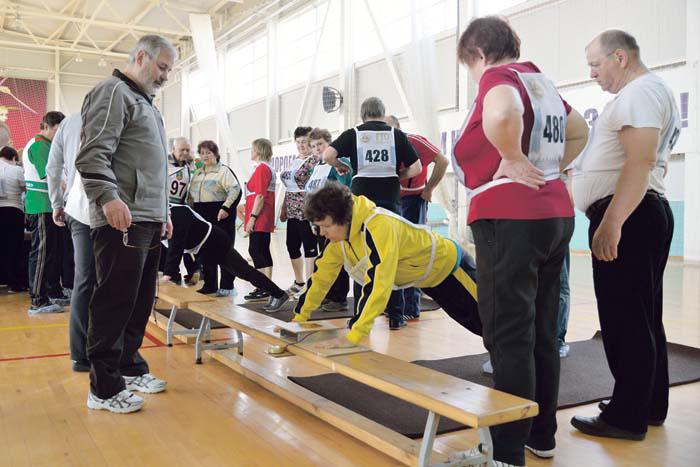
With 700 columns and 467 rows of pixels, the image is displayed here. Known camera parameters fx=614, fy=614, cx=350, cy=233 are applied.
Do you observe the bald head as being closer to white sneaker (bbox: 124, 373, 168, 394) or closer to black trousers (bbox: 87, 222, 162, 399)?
black trousers (bbox: 87, 222, 162, 399)

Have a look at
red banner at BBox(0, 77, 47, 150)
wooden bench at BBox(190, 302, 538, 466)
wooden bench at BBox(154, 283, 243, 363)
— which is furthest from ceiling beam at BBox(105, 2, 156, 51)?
wooden bench at BBox(190, 302, 538, 466)

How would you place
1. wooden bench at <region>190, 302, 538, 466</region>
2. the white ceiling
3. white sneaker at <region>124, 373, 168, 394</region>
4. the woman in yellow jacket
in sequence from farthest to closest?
the white ceiling < white sneaker at <region>124, 373, 168, 394</region> < the woman in yellow jacket < wooden bench at <region>190, 302, 538, 466</region>

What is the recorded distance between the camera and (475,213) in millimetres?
1583

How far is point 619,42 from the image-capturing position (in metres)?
1.89

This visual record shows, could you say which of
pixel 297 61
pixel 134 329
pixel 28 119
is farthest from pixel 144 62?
pixel 28 119

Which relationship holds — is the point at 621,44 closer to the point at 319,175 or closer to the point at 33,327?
the point at 319,175

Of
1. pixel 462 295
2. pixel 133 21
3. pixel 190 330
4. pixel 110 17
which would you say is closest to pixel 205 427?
pixel 462 295

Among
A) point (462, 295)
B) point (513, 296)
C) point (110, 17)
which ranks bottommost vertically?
point (462, 295)

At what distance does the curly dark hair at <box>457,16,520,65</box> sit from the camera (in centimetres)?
155

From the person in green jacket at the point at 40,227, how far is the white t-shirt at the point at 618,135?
3.38m

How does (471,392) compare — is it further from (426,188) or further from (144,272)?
(426,188)

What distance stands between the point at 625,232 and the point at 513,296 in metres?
0.60

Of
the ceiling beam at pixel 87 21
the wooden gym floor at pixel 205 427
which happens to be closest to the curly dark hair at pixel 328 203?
the wooden gym floor at pixel 205 427

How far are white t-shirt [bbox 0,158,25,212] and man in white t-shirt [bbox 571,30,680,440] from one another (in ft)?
14.6
